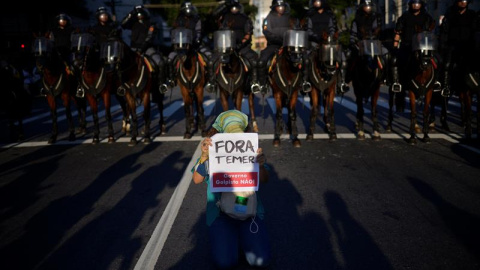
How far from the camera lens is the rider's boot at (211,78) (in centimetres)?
1037

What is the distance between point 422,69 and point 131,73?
Result: 20.3ft

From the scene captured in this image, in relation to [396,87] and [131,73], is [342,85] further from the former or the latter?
[131,73]

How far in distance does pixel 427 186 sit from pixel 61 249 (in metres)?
4.73

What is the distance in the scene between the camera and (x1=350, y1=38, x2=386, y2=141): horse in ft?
30.3

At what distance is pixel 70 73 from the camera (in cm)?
1072

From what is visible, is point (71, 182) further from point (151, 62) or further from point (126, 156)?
point (151, 62)

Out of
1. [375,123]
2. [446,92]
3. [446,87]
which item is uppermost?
[446,87]

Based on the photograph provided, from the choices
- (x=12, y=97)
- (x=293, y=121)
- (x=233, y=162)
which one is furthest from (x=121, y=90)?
(x=233, y=162)

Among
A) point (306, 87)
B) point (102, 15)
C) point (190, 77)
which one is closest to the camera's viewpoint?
point (306, 87)

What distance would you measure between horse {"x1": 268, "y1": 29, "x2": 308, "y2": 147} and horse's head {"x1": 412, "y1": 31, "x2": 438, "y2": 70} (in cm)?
217

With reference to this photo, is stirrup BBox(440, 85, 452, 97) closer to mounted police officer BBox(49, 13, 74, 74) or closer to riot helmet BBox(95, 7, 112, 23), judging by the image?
riot helmet BBox(95, 7, 112, 23)

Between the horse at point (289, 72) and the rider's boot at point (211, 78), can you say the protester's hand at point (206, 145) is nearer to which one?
the horse at point (289, 72)

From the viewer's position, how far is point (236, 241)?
4.00m

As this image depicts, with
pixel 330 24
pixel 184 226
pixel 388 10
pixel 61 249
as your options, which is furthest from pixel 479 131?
pixel 388 10
